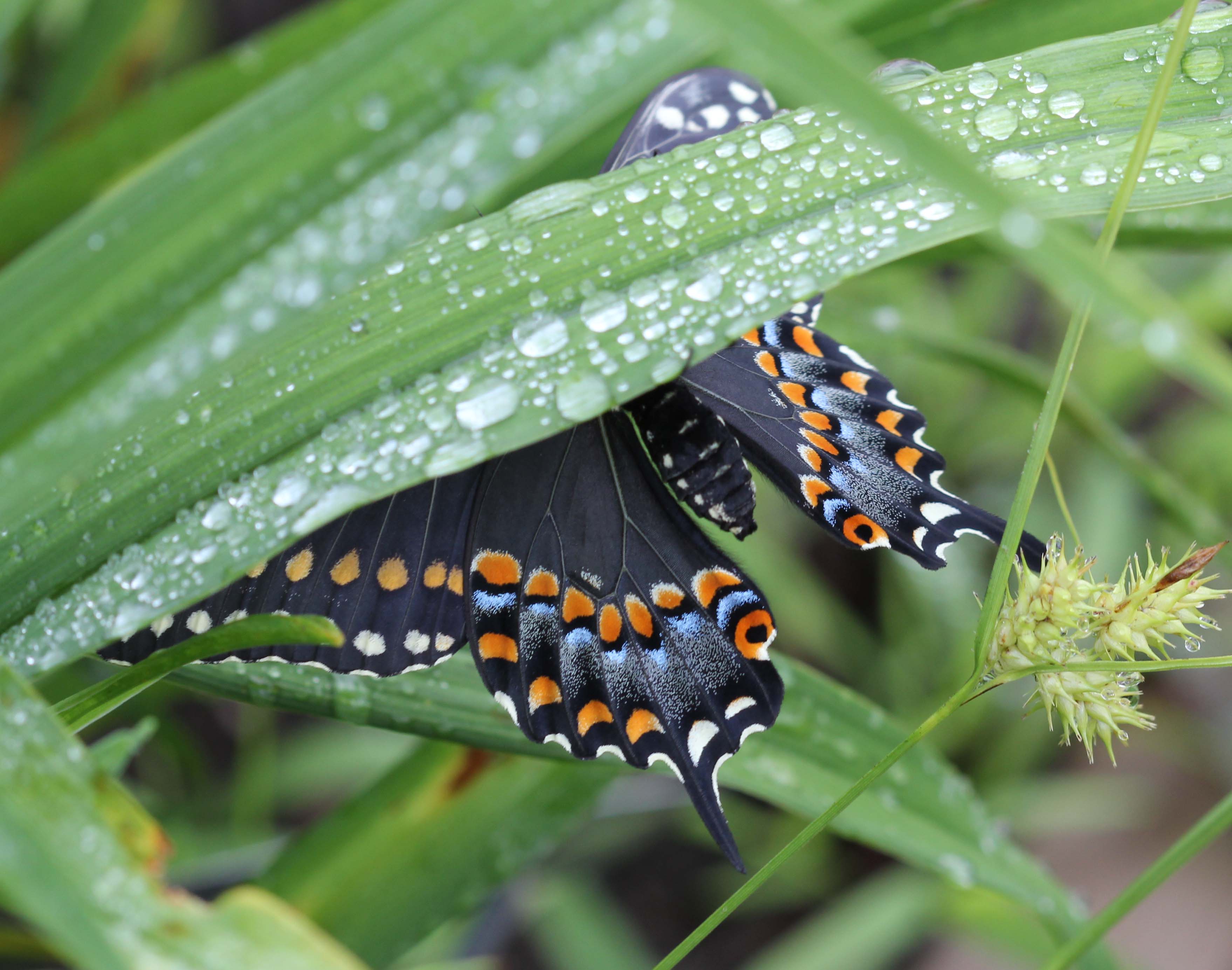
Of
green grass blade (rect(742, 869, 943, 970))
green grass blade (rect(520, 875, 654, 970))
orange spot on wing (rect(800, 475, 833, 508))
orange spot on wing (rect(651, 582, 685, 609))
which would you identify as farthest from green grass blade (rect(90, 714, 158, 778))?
green grass blade (rect(742, 869, 943, 970))

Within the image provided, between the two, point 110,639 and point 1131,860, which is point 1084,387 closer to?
point 1131,860

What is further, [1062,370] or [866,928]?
[866,928]

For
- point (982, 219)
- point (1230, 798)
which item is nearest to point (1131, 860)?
point (1230, 798)

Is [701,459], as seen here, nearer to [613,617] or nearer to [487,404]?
[613,617]

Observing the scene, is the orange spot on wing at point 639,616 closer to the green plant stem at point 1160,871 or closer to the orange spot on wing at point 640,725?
the orange spot on wing at point 640,725

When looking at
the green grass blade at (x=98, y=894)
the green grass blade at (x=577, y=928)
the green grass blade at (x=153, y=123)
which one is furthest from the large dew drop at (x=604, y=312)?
the green grass blade at (x=577, y=928)

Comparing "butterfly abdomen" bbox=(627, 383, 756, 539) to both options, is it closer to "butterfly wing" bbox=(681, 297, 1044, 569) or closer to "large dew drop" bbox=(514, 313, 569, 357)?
"butterfly wing" bbox=(681, 297, 1044, 569)

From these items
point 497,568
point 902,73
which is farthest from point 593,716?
point 902,73
